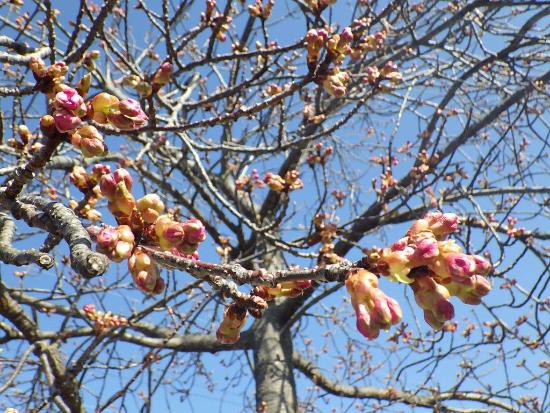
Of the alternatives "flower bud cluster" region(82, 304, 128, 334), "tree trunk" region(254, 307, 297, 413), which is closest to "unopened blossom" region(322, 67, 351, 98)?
"flower bud cluster" region(82, 304, 128, 334)

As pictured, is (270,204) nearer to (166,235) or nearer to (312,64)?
(312,64)

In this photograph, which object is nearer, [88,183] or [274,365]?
[88,183]

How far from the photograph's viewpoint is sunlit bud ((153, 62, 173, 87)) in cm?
207

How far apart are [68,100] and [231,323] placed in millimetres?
671

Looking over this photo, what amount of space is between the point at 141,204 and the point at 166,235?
0.33 feet

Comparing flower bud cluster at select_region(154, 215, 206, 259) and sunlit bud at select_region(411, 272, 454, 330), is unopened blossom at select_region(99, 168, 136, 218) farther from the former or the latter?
sunlit bud at select_region(411, 272, 454, 330)

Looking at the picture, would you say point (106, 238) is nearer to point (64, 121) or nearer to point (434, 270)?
point (64, 121)

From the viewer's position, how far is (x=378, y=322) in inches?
37.9

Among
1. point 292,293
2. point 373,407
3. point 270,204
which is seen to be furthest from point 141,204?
point 373,407

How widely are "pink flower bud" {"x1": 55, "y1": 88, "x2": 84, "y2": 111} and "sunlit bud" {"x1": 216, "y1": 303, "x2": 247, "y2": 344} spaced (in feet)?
2.02

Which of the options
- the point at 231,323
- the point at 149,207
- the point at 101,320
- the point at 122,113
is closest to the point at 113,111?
the point at 122,113

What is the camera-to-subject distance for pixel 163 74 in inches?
Answer: 82.3

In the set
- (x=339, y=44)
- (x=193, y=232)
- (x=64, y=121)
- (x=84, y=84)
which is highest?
(x=339, y=44)

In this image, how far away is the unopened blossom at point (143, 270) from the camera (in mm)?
1024
